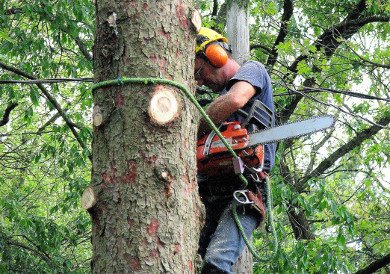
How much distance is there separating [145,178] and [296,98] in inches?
Result: 262

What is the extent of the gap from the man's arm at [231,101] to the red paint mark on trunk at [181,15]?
2.37 ft

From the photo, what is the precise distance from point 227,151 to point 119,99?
38.7 inches

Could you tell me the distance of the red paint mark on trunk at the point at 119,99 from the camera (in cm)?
264

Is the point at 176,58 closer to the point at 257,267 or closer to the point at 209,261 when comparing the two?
the point at 209,261

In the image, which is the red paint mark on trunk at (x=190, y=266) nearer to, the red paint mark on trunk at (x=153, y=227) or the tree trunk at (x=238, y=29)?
the red paint mark on trunk at (x=153, y=227)

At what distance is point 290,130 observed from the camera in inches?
140

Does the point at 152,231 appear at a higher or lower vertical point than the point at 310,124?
lower

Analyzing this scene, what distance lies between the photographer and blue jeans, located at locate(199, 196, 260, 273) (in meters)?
3.38

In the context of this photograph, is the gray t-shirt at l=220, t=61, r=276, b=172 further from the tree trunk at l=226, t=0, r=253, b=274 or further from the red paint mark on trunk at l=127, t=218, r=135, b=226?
the tree trunk at l=226, t=0, r=253, b=274

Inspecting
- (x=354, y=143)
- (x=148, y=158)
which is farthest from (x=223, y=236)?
(x=354, y=143)

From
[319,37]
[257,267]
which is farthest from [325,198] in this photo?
[319,37]

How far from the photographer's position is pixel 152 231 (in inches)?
97.6

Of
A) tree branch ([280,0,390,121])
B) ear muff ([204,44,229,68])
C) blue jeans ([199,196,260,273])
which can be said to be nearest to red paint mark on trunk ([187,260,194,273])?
blue jeans ([199,196,260,273])

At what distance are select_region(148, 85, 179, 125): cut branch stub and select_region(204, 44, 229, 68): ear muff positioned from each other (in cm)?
110
